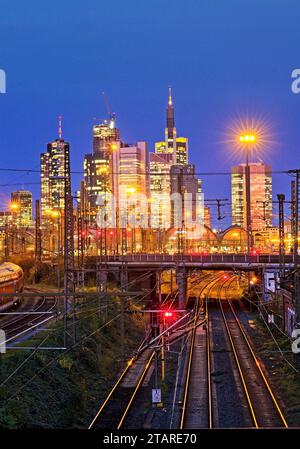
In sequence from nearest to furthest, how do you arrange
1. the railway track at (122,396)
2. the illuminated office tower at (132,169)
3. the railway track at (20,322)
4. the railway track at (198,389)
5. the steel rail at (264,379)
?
the railway track at (122,396) → the railway track at (198,389) → the steel rail at (264,379) → the railway track at (20,322) → the illuminated office tower at (132,169)

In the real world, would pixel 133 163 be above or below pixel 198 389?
above

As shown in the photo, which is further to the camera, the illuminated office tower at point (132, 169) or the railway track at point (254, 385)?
the illuminated office tower at point (132, 169)

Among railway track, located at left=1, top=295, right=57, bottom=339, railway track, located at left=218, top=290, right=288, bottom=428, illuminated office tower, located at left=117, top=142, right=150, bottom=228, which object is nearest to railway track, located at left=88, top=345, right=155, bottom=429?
railway track, located at left=218, top=290, right=288, bottom=428

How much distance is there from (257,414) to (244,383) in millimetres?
3792

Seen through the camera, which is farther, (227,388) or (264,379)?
(264,379)

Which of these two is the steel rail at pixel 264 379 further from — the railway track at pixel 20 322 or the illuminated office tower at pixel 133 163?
the illuminated office tower at pixel 133 163

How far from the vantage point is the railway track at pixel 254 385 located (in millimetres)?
14828

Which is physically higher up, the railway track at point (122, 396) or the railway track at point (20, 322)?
the railway track at point (20, 322)

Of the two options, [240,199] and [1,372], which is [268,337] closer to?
[1,372]

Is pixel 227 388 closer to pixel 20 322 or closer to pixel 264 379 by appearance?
pixel 264 379

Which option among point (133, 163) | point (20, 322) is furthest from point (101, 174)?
point (20, 322)

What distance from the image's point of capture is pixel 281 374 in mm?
20203

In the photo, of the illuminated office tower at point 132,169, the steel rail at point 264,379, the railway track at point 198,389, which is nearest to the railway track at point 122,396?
the railway track at point 198,389

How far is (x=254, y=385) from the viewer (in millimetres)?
18969
